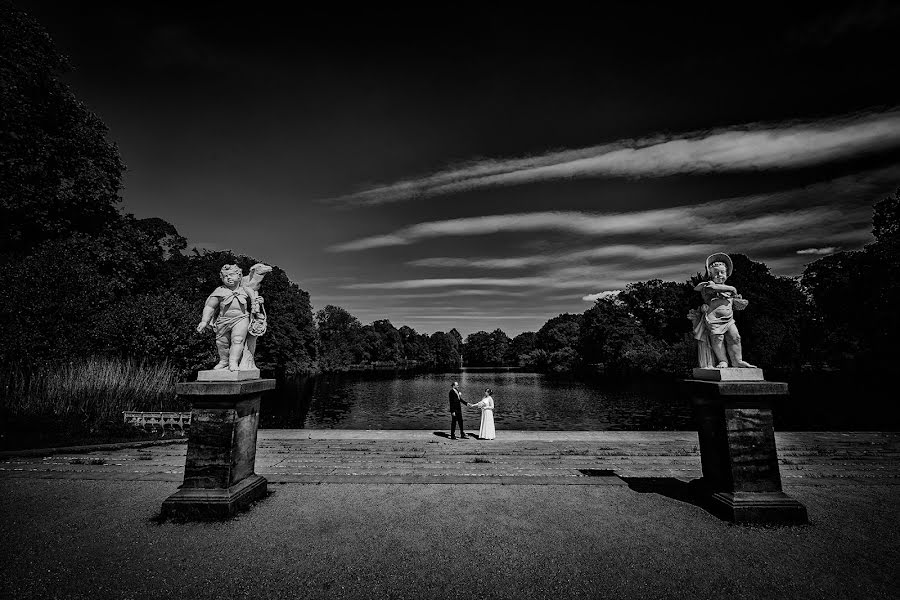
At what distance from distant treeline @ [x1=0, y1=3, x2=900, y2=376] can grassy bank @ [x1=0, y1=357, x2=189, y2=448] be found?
991mm

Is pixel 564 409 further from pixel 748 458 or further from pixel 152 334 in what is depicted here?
pixel 748 458

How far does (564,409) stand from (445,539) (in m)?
27.5

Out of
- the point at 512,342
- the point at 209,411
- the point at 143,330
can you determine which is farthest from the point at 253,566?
the point at 512,342

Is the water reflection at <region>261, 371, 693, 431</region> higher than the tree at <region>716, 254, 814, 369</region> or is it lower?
lower

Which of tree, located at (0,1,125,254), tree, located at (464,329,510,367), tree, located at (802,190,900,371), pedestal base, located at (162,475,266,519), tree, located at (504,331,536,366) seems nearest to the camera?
pedestal base, located at (162,475,266,519)

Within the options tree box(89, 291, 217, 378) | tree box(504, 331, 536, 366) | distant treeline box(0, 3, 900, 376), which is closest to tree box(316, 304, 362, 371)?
distant treeline box(0, 3, 900, 376)

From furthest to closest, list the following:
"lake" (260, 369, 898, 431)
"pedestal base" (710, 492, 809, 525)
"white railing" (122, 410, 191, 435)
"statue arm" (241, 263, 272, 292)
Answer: "lake" (260, 369, 898, 431) → "white railing" (122, 410, 191, 435) → "statue arm" (241, 263, 272, 292) → "pedestal base" (710, 492, 809, 525)

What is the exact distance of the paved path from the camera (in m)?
3.76

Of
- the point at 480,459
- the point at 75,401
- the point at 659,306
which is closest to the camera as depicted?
the point at 480,459

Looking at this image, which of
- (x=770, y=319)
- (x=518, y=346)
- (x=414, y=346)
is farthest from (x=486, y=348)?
(x=770, y=319)

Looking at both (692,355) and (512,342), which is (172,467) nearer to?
(692,355)

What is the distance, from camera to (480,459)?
8984mm

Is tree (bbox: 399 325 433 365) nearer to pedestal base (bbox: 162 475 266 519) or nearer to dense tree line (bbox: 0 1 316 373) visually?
dense tree line (bbox: 0 1 316 373)

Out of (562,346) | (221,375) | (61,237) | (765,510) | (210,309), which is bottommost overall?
(765,510)
